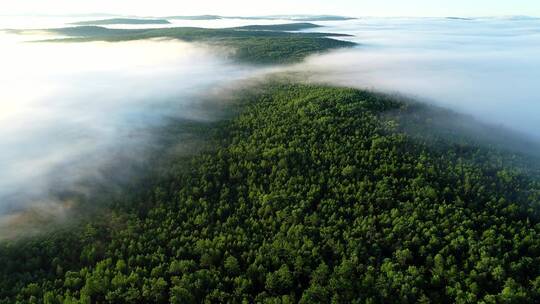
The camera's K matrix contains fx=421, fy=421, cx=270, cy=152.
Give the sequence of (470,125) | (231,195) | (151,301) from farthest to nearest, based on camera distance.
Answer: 1. (470,125)
2. (231,195)
3. (151,301)

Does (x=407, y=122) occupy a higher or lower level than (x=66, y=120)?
higher

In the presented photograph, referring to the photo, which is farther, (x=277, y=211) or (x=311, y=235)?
(x=277, y=211)

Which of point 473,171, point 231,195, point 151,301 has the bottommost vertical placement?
point 151,301

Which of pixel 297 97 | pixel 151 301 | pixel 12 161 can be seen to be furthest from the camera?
pixel 297 97

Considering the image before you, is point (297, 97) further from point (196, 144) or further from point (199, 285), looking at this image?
point (199, 285)

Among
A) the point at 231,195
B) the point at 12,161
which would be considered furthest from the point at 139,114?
the point at 231,195

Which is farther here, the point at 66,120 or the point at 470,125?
the point at 66,120

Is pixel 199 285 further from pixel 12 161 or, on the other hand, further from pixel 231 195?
pixel 12 161
